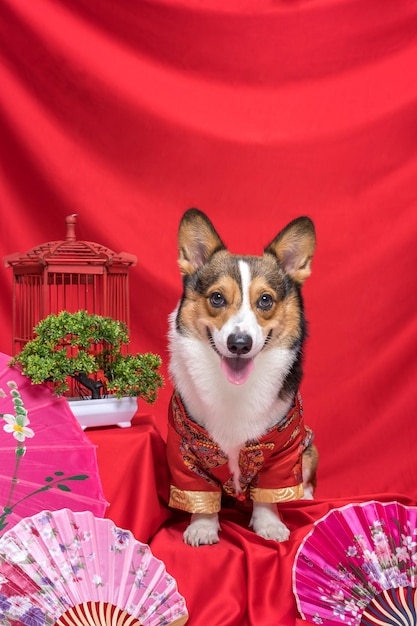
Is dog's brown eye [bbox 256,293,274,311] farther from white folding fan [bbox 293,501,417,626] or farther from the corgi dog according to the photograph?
white folding fan [bbox 293,501,417,626]

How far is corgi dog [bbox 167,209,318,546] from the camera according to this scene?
1830mm

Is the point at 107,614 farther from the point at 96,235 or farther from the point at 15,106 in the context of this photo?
the point at 15,106

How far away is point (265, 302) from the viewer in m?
1.82

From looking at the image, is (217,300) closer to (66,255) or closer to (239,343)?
(239,343)

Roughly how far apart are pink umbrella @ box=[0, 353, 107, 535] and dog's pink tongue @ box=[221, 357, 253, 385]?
405 millimetres

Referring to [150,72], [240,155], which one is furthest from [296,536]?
[150,72]

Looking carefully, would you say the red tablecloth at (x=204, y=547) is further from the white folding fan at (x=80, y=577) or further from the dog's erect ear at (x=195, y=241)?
the dog's erect ear at (x=195, y=241)

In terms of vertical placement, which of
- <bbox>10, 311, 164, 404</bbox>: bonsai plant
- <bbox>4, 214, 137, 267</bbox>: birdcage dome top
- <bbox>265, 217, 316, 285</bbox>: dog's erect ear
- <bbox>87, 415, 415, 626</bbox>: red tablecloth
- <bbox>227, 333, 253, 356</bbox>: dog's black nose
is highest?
<bbox>265, 217, 316, 285</bbox>: dog's erect ear

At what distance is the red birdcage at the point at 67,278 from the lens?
2141 mm

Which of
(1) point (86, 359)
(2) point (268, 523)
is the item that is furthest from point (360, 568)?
(1) point (86, 359)

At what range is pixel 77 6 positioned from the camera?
2.69 meters

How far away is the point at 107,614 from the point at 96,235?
160 cm

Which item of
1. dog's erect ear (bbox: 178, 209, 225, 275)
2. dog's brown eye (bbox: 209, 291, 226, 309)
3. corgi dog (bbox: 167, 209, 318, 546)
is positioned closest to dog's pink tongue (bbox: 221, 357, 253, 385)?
corgi dog (bbox: 167, 209, 318, 546)

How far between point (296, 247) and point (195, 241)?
0.94 ft
